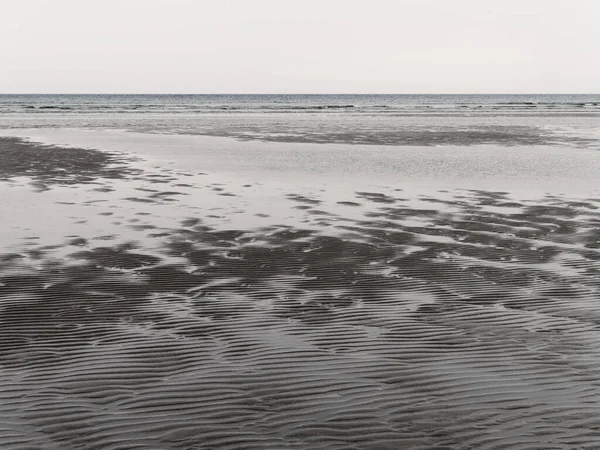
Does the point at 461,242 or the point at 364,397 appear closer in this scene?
the point at 364,397

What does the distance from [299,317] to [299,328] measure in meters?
0.39

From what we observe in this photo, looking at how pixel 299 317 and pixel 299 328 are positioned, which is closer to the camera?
pixel 299 328

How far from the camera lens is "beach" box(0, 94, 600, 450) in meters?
5.33

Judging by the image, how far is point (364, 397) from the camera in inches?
228

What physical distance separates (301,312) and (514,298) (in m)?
2.48

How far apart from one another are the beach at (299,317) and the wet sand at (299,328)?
0.03m

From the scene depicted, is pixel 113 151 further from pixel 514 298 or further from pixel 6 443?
pixel 6 443

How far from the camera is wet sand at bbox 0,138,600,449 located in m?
5.30

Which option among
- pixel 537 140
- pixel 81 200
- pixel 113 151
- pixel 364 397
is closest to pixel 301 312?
pixel 364 397

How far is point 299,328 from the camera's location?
7.52 meters

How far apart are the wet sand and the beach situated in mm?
26

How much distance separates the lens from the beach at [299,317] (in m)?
5.33

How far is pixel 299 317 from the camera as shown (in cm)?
790

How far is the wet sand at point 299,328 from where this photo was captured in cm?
530
